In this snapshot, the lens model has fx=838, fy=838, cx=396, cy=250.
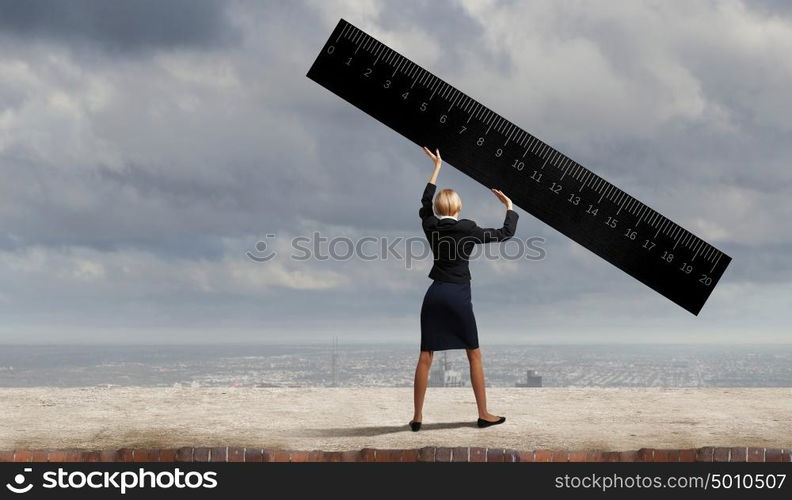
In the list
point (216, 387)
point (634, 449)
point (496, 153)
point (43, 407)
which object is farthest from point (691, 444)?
point (43, 407)

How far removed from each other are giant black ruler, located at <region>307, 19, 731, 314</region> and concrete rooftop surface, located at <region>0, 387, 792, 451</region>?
137 cm

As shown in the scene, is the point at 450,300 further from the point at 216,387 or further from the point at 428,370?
the point at 216,387

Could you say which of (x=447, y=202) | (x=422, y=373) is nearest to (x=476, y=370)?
(x=422, y=373)

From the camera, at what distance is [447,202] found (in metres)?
7.47

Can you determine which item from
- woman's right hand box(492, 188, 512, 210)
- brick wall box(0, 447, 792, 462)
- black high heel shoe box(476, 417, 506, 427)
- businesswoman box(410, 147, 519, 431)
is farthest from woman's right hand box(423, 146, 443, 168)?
brick wall box(0, 447, 792, 462)

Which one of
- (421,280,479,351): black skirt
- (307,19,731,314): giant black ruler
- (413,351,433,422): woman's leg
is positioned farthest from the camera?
(307,19,731,314): giant black ruler

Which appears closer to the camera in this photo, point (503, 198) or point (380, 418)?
point (503, 198)

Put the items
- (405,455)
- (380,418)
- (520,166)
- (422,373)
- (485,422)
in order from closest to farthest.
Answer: (405,455), (422,373), (485,422), (520,166), (380,418)

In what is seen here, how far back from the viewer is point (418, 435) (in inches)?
291

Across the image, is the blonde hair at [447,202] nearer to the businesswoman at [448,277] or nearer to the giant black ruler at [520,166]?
the businesswoman at [448,277]

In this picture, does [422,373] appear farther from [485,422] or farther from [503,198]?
[503,198]

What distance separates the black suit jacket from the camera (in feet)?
24.3

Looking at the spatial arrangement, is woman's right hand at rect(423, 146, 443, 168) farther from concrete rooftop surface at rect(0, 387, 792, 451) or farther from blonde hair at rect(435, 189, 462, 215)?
concrete rooftop surface at rect(0, 387, 792, 451)

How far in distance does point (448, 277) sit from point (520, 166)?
1.36 m
